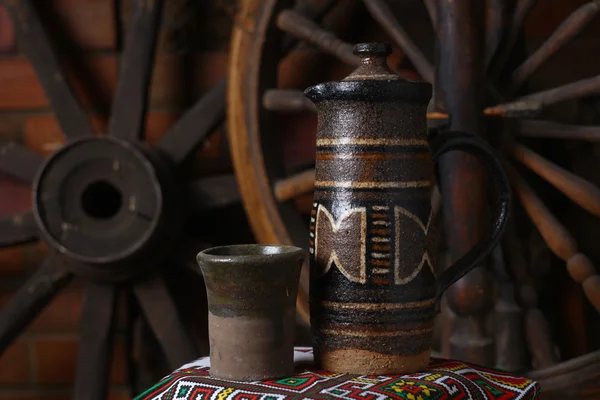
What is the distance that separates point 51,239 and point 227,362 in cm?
74

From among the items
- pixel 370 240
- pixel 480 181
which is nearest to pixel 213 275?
pixel 370 240

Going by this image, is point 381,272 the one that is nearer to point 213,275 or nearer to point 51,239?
point 213,275

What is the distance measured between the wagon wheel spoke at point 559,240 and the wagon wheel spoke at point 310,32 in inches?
12.8

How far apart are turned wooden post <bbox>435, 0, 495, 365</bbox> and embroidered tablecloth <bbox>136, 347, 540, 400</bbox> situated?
A: 0.27 meters

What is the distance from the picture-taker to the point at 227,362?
2.61ft

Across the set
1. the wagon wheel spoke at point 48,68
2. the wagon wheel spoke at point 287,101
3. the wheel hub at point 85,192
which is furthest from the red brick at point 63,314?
the wagon wheel spoke at point 287,101

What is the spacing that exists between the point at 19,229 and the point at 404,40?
2.63ft

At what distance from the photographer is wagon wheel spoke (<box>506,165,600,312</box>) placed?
1156mm

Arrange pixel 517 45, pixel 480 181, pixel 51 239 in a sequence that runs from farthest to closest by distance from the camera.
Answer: pixel 51 239 → pixel 517 45 → pixel 480 181

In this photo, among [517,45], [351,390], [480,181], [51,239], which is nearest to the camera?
[351,390]

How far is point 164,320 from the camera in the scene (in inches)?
58.1

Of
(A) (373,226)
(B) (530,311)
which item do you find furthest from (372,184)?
(B) (530,311)

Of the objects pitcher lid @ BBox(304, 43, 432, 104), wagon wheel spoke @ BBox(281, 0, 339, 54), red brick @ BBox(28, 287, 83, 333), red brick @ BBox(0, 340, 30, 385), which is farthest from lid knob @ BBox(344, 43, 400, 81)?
red brick @ BBox(0, 340, 30, 385)

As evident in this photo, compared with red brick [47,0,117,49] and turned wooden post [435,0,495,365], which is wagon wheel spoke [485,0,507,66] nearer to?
turned wooden post [435,0,495,365]
